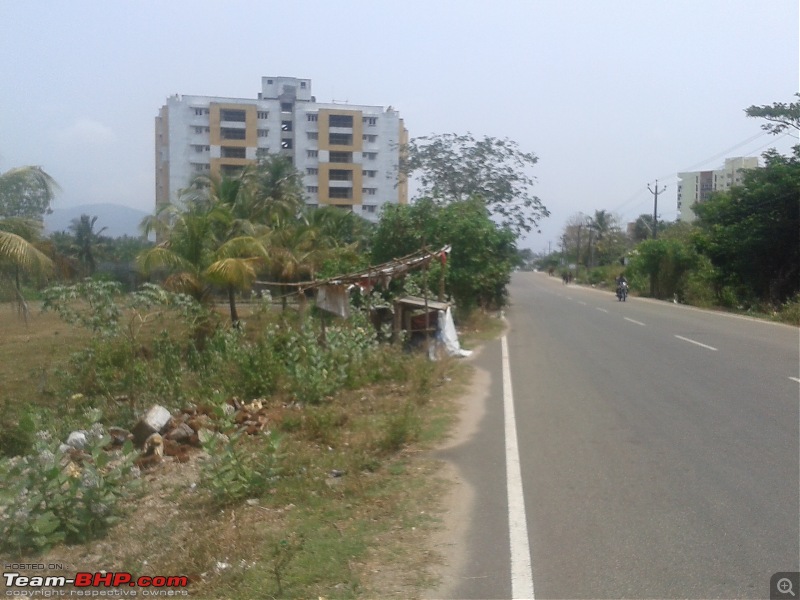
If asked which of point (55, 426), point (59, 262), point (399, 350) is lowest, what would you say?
point (55, 426)

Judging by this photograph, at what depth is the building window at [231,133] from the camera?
64.7m

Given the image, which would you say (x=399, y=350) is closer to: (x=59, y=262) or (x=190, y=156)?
(x=59, y=262)

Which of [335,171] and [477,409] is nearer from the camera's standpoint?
[477,409]

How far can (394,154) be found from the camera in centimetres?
6956

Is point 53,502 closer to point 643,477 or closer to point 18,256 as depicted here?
point 643,477

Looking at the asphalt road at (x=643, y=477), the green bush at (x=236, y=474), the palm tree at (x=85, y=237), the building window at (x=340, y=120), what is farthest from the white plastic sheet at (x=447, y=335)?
the building window at (x=340, y=120)

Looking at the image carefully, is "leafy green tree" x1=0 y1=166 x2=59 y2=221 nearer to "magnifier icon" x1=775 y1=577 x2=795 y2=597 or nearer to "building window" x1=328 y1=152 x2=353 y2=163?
"magnifier icon" x1=775 y1=577 x2=795 y2=597

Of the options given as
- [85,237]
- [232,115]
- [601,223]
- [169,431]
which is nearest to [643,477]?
[169,431]

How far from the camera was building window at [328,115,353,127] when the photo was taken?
218 feet

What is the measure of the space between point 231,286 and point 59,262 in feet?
13.9

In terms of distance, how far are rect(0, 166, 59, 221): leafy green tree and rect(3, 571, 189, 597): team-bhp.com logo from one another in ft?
36.9

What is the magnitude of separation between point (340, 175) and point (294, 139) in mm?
4871

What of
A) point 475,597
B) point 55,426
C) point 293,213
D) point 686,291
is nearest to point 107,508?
point 475,597

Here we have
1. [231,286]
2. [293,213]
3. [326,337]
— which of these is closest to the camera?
[326,337]
